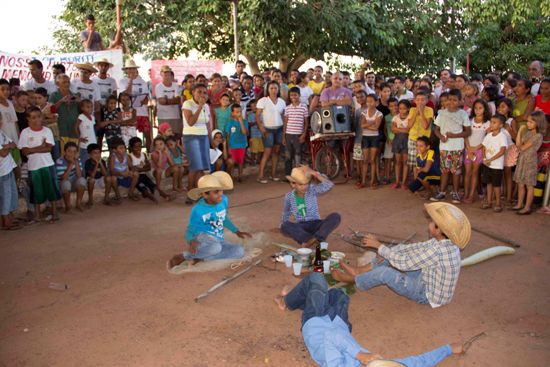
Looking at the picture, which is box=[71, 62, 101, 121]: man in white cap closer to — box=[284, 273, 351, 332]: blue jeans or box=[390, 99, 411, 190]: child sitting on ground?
box=[390, 99, 411, 190]: child sitting on ground

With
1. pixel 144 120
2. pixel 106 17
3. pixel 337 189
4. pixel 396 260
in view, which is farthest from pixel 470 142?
pixel 106 17

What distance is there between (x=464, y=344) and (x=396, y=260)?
2.61ft

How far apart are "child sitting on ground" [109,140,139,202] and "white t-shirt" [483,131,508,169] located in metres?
5.18

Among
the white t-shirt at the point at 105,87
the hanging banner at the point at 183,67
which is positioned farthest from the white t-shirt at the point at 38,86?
the hanging banner at the point at 183,67

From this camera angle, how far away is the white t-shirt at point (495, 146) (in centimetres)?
701

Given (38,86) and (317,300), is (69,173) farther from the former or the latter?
(317,300)

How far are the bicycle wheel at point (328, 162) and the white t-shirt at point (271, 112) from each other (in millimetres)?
910

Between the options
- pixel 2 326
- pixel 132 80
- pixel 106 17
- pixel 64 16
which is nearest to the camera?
pixel 2 326

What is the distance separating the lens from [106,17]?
504 inches

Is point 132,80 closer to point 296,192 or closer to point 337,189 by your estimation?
point 337,189

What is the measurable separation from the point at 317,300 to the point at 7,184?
4.77 metres

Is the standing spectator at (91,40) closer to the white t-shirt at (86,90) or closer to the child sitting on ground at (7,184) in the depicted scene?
the white t-shirt at (86,90)

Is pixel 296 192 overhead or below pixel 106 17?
below

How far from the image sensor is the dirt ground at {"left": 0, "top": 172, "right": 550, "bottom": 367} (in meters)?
3.60
